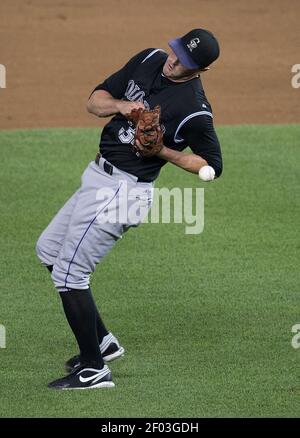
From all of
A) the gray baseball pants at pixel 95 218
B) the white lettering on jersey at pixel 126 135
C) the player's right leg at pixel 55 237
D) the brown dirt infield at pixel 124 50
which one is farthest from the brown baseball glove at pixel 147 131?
the brown dirt infield at pixel 124 50

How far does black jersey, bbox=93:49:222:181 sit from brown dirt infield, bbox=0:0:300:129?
624 cm

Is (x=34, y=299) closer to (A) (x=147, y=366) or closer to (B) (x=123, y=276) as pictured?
(B) (x=123, y=276)

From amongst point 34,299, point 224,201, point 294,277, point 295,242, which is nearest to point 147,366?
point 34,299

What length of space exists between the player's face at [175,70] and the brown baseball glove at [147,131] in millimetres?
269

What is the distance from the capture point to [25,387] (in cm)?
632

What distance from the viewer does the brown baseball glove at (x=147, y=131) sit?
619 cm

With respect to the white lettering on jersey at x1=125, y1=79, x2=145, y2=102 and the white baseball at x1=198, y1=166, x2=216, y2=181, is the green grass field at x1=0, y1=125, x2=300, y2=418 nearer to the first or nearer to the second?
the white baseball at x1=198, y1=166, x2=216, y2=181

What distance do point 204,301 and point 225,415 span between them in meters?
2.02

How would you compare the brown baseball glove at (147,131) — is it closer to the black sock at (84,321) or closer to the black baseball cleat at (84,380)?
the black sock at (84,321)

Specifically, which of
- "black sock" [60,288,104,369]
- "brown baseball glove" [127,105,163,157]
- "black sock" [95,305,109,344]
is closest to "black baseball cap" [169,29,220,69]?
"brown baseball glove" [127,105,163,157]

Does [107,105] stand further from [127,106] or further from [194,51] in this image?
[194,51]

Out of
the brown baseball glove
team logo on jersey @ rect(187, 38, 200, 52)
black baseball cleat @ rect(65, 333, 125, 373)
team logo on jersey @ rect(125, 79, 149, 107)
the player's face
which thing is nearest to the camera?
the brown baseball glove

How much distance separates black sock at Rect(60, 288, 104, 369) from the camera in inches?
253

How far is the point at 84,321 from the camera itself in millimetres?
6426
